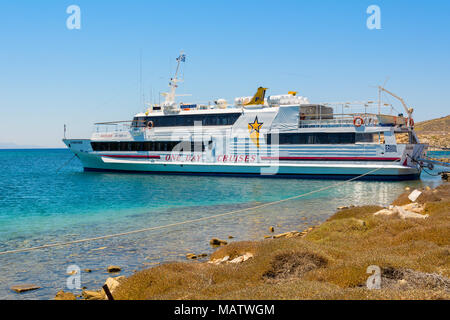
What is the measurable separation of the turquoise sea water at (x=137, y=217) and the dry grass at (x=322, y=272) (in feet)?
7.47

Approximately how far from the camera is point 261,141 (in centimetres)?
3092

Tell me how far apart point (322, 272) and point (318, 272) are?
62 mm

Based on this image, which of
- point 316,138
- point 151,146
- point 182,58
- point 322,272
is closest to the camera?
point 322,272

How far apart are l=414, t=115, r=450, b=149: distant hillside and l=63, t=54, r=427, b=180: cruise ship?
96325 millimetres

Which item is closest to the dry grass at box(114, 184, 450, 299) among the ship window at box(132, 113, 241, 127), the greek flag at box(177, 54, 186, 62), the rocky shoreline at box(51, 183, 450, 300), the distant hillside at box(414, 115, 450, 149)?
the rocky shoreline at box(51, 183, 450, 300)

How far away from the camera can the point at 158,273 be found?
6.86m

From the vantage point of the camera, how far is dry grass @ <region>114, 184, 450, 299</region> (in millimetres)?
4852

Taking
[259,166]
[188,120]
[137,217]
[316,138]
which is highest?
[188,120]

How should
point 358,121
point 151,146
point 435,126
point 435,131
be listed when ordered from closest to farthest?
point 358,121 < point 151,146 < point 435,131 < point 435,126

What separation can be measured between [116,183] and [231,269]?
2415 cm

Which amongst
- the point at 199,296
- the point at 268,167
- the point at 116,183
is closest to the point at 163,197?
the point at 116,183

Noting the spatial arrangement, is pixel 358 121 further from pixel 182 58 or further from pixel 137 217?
pixel 137 217

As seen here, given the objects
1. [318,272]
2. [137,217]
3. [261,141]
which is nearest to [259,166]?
[261,141]
